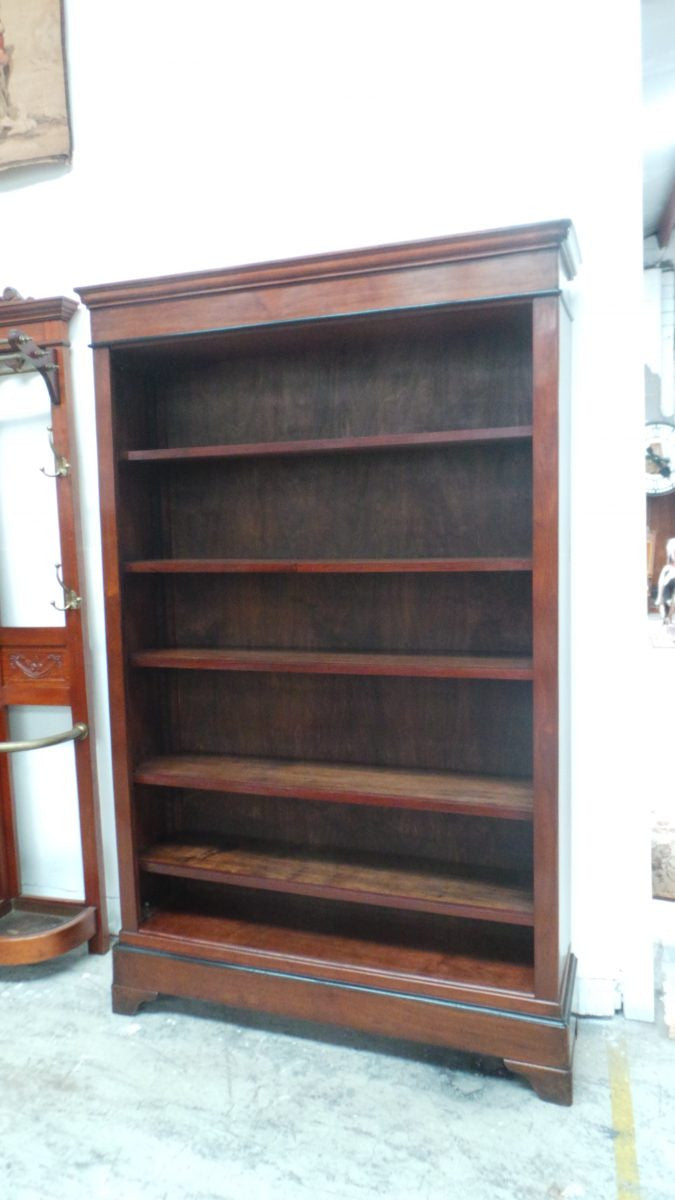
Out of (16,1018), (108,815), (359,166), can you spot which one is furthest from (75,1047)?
(359,166)

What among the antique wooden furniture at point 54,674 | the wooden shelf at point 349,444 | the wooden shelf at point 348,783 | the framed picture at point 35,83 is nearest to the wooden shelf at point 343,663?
the wooden shelf at point 348,783

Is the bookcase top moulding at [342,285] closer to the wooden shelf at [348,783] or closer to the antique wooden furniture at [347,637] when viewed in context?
the antique wooden furniture at [347,637]

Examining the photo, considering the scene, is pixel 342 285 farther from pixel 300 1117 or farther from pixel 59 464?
pixel 300 1117

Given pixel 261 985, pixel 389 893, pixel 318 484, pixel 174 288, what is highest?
pixel 174 288

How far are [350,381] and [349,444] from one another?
0.38 meters

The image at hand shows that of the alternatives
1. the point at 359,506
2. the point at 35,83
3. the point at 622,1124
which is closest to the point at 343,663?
the point at 359,506

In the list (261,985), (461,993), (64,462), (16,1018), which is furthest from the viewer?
(64,462)

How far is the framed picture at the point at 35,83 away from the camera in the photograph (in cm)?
257

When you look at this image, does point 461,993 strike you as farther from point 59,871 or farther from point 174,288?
point 174,288

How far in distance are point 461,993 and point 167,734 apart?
1158 millimetres

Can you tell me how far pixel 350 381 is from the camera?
7.59 ft

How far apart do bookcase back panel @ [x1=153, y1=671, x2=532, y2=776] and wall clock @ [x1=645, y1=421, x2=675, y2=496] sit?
317 inches

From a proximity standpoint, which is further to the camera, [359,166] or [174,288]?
[359,166]

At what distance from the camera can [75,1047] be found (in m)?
2.17
